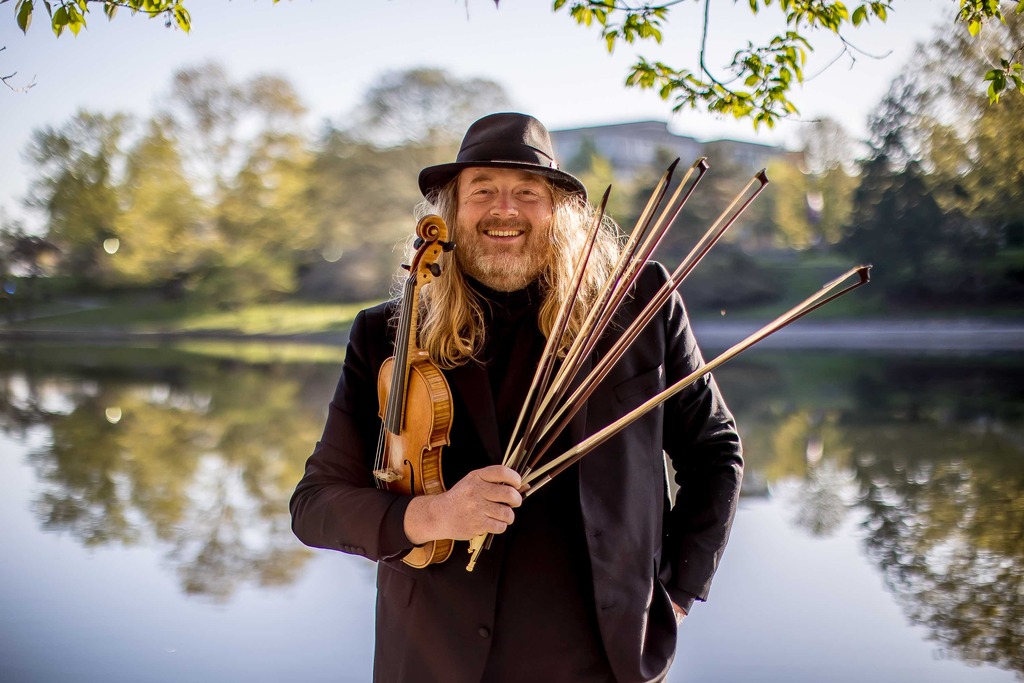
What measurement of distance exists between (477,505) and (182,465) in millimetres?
7197

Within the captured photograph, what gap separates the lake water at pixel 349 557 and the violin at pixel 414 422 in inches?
104

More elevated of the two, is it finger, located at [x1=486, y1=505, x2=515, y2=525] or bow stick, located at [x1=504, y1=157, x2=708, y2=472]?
bow stick, located at [x1=504, y1=157, x2=708, y2=472]

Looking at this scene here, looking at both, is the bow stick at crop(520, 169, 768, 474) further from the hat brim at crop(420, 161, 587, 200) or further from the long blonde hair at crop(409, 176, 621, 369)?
the hat brim at crop(420, 161, 587, 200)

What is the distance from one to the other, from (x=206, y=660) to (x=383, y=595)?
9.04 feet

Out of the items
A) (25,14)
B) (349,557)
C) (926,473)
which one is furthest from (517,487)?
(926,473)

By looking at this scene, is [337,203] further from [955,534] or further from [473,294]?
[473,294]

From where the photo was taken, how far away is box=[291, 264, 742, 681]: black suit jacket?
1.48 m

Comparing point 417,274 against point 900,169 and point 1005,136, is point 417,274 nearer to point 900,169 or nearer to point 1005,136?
point 1005,136

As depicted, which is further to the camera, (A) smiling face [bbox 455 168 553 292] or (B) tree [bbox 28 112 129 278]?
(B) tree [bbox 28 112 129 278]

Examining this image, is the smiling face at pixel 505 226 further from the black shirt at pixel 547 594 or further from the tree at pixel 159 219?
the tree at pixel 159 219

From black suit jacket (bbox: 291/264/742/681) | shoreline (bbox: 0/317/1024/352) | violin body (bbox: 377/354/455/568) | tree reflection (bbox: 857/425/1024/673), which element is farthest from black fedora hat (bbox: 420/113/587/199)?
shoreline (bbox: 0/317/1024/352)

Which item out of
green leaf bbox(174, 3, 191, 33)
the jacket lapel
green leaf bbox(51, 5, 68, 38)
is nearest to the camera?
the jacket lapel

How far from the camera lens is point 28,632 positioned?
13.8ft

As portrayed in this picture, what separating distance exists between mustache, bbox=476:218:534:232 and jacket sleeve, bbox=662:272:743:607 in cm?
32
